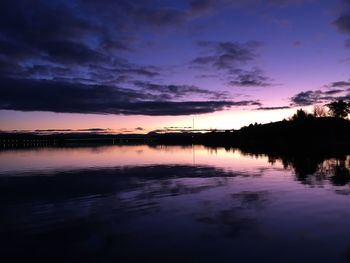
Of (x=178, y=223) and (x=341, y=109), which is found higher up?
(x=341, y=109)

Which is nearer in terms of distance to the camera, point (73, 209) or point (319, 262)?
point (319, 262)

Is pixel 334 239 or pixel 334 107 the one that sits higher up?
pixel 334 107

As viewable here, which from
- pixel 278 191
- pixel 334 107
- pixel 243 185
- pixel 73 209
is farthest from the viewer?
pixel 334 107

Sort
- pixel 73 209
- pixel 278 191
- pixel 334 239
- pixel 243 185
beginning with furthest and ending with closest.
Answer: pixel 243 185, pixel 278 191, pixel 73 209, pixel 334 239

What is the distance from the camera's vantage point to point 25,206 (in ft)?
68.8

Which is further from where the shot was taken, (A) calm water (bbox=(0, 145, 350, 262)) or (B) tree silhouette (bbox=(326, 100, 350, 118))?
(B) tree silhouette (bbox=(326, 100, 350, 118))

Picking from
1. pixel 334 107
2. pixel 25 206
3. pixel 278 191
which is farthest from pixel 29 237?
pixel 334 107

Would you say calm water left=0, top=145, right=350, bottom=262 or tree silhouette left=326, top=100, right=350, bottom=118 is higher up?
tree silhouette left=326, top=100, right=350, bottom=118

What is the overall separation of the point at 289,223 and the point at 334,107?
19674 cm

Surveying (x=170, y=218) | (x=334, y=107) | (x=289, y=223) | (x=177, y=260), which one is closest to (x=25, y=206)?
(x=170, y=218)

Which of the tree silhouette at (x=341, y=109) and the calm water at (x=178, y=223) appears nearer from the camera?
the calm water at (x=178, y=223)

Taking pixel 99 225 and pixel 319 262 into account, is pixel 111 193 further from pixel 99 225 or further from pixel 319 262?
pixel 319 262

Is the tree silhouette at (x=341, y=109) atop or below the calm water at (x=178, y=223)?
atop

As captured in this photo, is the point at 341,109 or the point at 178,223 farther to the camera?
the point at 341,109
